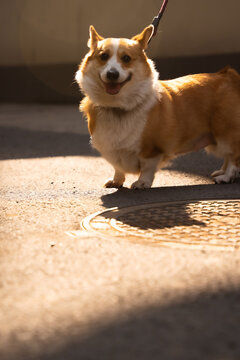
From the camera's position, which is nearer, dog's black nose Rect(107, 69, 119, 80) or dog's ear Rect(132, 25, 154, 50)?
dog's black nose Rect(107, 69, 119, 80)

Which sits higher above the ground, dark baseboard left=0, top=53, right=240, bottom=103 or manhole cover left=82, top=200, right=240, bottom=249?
manhole cover left=82, top=200, right=240, bottom=249

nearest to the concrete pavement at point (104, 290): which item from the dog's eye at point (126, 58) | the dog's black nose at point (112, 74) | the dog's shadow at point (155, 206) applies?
the dog's shadow at point (155, 206)

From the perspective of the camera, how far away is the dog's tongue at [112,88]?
397cm

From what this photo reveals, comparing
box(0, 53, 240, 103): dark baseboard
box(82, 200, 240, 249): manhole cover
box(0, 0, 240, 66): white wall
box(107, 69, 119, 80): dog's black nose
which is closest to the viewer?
box(82, 200, 240, 249): manhole cover

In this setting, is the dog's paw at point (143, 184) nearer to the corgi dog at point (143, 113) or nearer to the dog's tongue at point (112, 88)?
the corgi dog at point (143, 113)

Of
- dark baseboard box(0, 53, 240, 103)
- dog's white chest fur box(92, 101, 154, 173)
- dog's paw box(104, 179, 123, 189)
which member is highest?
dog's white chest fur box(92, 101, 154, 173)

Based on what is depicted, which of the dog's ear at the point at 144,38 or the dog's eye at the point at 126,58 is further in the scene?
the dog's ear at the point at 144,38

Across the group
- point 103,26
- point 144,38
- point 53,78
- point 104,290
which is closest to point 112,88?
point 144,38

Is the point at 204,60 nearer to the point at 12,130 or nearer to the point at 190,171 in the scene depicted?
the point at 12,130

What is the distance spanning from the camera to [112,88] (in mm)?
3971

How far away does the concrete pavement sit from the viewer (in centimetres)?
168

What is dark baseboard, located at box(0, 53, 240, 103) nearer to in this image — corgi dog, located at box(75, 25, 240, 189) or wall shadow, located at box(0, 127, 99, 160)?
wall shadow, located at box(0, 127, 99, 160)

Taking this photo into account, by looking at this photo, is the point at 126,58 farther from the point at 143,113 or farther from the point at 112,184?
the point at 112,184

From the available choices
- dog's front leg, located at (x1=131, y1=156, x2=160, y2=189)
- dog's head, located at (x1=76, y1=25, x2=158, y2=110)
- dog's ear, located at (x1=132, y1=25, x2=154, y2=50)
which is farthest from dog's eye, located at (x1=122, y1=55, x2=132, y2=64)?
dog's front leg, located at (x1=131, y1=156, x2=160, y2=189)
